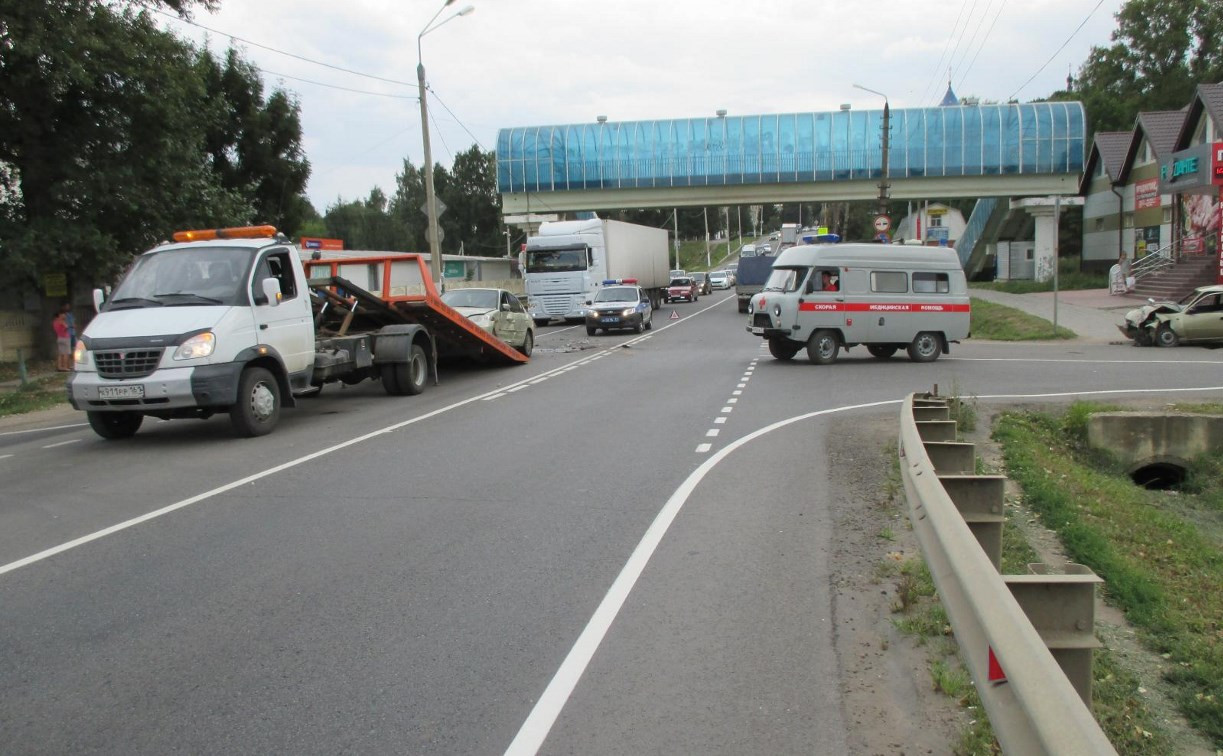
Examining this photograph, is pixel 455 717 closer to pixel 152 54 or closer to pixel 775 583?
pixel 775 583

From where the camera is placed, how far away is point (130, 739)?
391 cm

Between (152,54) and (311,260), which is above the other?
(152,54)

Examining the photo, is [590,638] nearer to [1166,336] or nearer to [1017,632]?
[1017,632]

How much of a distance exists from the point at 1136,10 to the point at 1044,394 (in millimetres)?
64561

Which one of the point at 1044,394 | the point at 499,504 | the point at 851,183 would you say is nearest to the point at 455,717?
the point at 499,504

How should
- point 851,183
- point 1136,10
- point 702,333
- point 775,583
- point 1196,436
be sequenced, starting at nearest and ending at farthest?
point 775,583, point 1196,436, point 702,333, point 851,183, point 1136,10

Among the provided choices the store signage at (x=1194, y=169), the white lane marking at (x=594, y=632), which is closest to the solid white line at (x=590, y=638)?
the white lane marking at (x=594, y=632)

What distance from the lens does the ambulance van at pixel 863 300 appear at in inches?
808

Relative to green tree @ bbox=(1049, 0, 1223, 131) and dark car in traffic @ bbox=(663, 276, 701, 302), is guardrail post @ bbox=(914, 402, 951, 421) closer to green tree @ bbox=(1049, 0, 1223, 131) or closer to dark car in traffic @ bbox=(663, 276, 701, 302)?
dark car in traffic @ bbox=(663, 276, 701, 302)

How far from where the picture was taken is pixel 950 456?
6.83 m

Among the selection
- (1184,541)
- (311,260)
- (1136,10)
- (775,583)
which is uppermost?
(1136,10)

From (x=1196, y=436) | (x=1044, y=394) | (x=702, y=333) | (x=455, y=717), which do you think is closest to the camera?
(x=455, y=717)

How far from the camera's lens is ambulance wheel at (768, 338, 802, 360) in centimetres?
2138

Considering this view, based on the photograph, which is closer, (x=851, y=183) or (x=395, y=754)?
(x=395, y=754)
